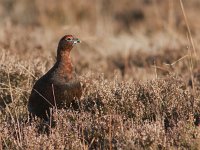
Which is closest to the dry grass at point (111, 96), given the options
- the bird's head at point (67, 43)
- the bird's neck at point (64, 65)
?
the bird's neck at point (64, 65)

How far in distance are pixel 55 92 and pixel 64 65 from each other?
0.35 meters

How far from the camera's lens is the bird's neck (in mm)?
5578

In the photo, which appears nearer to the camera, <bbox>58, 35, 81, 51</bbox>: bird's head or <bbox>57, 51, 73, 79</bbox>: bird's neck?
<bbox>57, 51, 73, 79</bbox>: bird's neck

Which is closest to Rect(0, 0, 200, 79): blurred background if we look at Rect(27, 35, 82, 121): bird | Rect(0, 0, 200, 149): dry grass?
Rect(0, 0, 200, 149): dry grass

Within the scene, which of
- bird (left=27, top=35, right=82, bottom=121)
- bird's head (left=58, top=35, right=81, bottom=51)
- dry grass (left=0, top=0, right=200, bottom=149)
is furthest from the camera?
bird's head (left=58, top=35, right=81, bottom=51)

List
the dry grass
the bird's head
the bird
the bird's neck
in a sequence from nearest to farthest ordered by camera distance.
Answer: the dry grass, the bird, the bird's neck, the bird's head

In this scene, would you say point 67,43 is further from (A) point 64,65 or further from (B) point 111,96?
(B) point 111,96

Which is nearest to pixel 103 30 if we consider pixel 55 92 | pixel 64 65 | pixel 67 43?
pixel 67 43

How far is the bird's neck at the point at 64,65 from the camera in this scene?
5578 mm

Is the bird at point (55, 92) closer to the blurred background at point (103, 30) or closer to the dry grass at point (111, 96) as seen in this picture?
the dry grass at point (111, 96)

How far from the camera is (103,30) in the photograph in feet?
44.7

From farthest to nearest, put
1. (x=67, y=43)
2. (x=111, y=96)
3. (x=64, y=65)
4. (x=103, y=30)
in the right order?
(x=103, y=30) < (x=67, y=43) < (x=64, y=65) < (x=111, y=96)

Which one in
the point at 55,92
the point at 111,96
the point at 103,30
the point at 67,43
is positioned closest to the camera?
the point at 111,96

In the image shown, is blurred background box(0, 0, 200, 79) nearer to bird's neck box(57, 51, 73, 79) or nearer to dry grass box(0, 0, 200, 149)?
dry grass box(0, 0, 200, 149)
